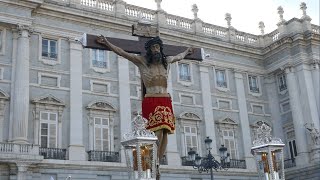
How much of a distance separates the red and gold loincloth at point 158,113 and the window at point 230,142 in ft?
74.2

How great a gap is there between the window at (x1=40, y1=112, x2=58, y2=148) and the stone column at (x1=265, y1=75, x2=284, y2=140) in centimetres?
1411

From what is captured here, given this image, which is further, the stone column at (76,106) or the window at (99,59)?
the window at (99,59)

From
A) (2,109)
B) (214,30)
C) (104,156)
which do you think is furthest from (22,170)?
(214,30)

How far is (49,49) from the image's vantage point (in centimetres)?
2394

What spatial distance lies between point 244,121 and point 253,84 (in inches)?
117

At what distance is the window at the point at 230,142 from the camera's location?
2809 cm

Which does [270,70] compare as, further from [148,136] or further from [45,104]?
[148,136]

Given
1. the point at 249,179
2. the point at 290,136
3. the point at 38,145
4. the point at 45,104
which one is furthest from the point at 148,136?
the point at 290,136

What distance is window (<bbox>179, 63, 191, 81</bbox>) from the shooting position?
28.1 m

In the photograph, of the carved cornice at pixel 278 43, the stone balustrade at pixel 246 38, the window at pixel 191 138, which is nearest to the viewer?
the window at pixel 191 138

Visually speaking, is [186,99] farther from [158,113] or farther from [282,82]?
[158,113]

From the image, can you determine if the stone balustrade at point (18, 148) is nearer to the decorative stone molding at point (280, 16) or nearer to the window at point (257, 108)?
the window at point (257, 108)

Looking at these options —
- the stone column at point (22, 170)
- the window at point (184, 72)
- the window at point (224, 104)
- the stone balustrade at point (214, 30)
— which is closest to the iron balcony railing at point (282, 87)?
the window at point (224, 104)

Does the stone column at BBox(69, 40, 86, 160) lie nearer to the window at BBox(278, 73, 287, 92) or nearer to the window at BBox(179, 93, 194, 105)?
the window at BBox(179, 93, 194, 105)
